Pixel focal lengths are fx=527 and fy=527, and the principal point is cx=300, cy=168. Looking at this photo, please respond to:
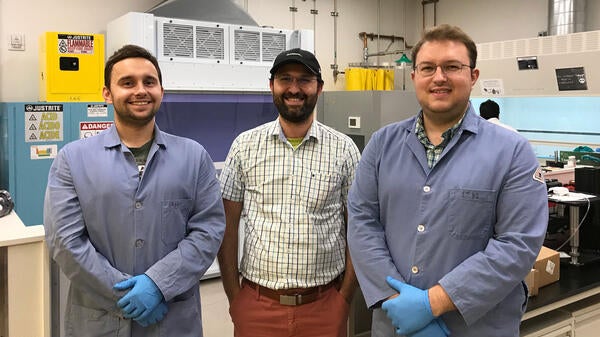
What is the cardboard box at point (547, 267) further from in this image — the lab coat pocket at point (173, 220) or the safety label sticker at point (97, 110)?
the safety label sticker at point (97, 110)

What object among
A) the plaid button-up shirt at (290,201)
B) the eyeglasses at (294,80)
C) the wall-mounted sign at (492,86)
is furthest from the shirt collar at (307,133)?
the wall-mounted sign at (492,86)

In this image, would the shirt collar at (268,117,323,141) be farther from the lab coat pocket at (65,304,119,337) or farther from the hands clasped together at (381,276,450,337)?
the lab coat pocket at (65,304,119,337)

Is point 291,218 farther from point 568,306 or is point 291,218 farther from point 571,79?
point 571,79

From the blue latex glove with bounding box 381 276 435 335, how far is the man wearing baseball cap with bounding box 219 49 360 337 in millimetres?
463

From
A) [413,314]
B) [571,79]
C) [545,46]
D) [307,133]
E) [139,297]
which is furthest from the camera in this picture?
[545,46]

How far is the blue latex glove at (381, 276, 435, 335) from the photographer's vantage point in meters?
1.40

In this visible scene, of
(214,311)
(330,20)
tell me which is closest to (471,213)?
(214,311)

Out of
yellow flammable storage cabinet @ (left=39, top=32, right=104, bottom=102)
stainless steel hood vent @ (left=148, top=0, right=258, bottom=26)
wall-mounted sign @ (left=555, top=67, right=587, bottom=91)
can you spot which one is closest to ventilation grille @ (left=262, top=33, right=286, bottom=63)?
stainless steel hood vent @ (left=148, top=0, right=258, bottom=26)

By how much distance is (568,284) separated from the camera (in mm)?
2324

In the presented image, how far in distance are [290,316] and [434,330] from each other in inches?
23.0

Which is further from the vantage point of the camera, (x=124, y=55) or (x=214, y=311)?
(x=214, y=311)

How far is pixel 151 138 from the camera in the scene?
1.72m

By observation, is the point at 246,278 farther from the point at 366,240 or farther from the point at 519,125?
the point at 519,125

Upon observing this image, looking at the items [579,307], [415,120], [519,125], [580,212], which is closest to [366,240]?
[415,120]
